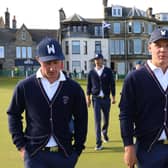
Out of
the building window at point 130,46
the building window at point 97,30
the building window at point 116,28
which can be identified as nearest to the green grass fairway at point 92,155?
the building window at point 97,30

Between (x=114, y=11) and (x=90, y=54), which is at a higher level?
(x=114, y=11)

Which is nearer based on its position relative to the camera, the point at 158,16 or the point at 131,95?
the point at 131,95

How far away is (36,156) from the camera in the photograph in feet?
15.2

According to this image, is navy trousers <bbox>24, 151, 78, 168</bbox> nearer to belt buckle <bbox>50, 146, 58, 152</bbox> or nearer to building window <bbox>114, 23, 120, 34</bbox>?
belt buckle <bbox>50, 146, 58, 152</bbox>

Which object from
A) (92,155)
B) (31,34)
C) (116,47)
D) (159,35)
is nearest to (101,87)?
(92,155)

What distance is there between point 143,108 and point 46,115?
0.89 metres

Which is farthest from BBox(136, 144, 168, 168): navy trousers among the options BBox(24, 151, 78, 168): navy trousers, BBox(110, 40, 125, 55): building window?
BBox(110, 40, 125, 55): building window

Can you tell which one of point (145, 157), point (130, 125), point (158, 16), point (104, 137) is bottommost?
point (104, 137)

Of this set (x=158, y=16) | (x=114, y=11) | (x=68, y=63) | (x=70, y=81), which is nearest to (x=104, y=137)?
(x=70, y=81)

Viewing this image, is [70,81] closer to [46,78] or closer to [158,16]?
[46,78]

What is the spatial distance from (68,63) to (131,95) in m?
63.3

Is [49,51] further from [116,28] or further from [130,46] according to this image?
[116,28]

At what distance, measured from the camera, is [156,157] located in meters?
4.61

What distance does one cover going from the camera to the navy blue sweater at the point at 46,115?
4625 mm
